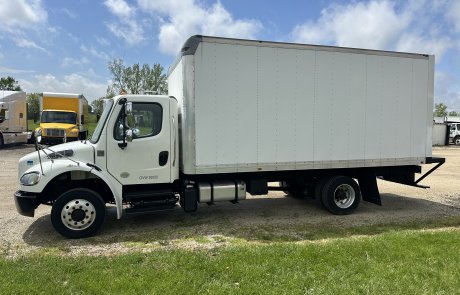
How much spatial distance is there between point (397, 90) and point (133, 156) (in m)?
5.44

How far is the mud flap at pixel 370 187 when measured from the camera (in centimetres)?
830

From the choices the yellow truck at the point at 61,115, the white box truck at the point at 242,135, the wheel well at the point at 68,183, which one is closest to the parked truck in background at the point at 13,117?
the yellow truck at the point at 61,115

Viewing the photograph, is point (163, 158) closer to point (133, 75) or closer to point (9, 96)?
point (9, 96)

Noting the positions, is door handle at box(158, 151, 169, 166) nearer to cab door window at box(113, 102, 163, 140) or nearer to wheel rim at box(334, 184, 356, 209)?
cab door window at box(113, 102, 163, 140)

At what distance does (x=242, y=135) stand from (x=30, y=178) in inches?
141

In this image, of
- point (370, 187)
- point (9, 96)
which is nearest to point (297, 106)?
point (370, 187)

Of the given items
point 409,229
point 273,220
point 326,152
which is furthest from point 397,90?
point 273,220

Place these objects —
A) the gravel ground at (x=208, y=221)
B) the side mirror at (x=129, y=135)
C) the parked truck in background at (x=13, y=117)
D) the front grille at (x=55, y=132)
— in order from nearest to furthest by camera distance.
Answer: the gravel ground at (x=208, y=221)
the side mirror at (x=129, y=135)
the front grille at (x=55, y=132)
the parked truck in background at (x=13, y=117)

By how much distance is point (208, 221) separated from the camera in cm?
750

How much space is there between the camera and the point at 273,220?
7.67m

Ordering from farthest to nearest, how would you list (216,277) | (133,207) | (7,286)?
(133,207)
(216,277)
(7,286)

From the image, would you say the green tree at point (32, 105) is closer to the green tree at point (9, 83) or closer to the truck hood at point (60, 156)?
the green tree at point (9, 83)

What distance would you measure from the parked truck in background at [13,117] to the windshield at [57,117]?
9.73ft

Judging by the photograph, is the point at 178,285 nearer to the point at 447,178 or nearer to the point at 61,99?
the point at 447,178
